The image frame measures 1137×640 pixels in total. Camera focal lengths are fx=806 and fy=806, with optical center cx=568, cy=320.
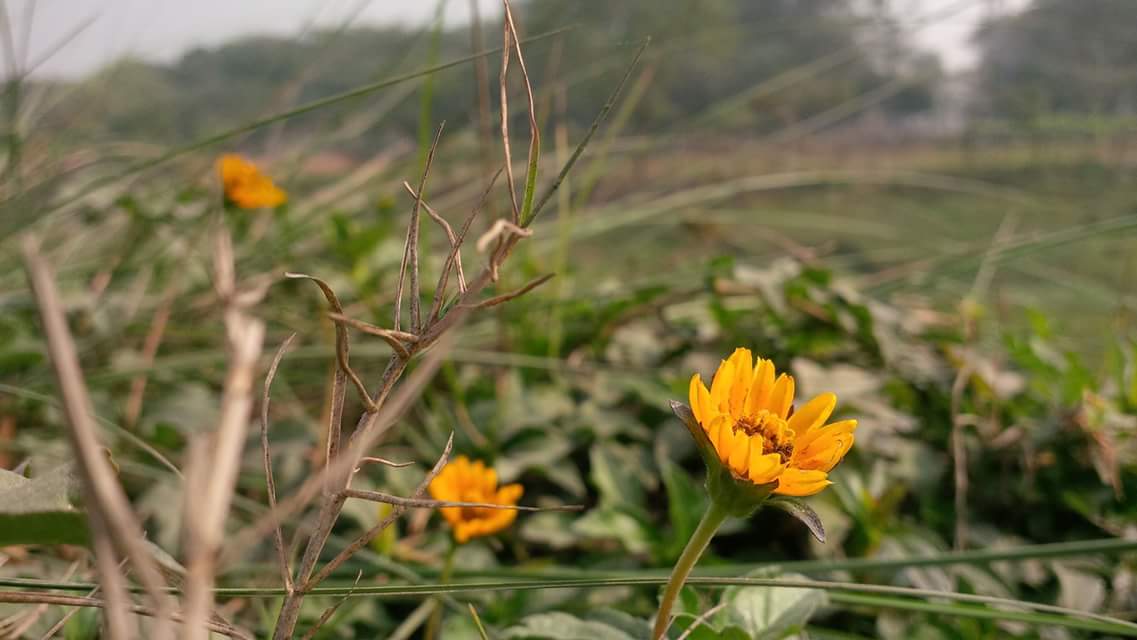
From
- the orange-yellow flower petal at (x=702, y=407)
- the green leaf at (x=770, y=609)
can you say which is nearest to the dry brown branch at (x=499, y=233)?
the orange-yellow flower petal at (x=702, y=407)

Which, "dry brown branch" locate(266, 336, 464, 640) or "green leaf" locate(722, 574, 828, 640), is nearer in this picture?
"dry brown branch" locate(266, 336, 464, 640)

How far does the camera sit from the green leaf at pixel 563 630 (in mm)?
387

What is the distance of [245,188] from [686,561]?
0.73m

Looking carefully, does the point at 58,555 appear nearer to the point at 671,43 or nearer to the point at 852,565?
the point at 852,565

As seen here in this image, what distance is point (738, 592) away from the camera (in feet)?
1.27

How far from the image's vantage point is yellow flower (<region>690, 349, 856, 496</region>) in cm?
30

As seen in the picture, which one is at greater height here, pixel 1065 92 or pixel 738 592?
pixel 1065 92

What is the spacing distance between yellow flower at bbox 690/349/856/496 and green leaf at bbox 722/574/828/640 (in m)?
0.08

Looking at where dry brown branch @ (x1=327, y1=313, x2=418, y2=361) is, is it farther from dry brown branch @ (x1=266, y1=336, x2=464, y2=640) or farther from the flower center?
the flower center

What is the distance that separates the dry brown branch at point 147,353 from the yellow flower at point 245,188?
13cm

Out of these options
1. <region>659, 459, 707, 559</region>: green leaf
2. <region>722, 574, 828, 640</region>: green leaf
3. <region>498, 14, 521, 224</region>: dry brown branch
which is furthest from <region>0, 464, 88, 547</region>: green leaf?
<region>659, 459, 707, 559</region>: green leaf

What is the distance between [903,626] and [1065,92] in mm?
1983

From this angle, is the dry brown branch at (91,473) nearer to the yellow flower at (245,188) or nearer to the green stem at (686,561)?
the green stem at (686,561)

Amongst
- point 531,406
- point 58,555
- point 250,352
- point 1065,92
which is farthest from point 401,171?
point 1065,92
